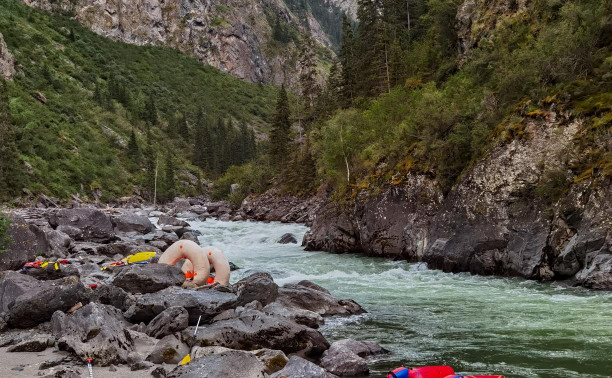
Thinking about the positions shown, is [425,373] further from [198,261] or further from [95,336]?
[198,261]

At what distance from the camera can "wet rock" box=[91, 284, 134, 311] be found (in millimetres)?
12477

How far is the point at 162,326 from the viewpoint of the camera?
420 inches

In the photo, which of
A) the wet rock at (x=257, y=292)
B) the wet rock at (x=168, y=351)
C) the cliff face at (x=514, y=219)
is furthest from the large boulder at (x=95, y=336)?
the cliff face at (x=514, y=219)

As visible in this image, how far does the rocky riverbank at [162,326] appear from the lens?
8.38 meters

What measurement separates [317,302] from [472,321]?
4243 mm

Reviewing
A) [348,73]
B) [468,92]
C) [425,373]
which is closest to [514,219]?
[468,92]

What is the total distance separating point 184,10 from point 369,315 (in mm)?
185811

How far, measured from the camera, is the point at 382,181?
2688 centimetres

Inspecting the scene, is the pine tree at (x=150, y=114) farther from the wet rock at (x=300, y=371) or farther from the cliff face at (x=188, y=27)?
the wet rock at (x=300, y=371)

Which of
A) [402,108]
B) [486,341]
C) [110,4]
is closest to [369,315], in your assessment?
[486,341]

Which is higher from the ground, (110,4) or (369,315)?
(110,4)

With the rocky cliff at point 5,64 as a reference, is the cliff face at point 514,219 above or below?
below

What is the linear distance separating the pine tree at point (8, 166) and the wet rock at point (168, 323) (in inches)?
1467

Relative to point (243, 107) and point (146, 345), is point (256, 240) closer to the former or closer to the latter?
point (146, 345)
